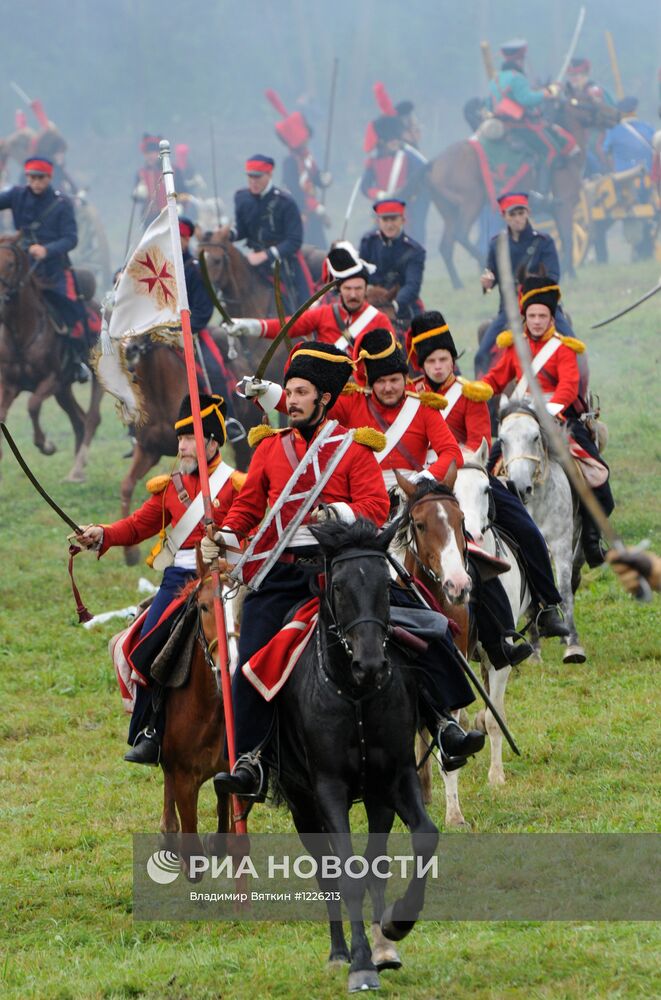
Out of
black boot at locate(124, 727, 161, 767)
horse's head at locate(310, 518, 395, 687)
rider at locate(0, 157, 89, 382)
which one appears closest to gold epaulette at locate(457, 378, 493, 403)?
black boot at locate(124, 727, 161, 767)

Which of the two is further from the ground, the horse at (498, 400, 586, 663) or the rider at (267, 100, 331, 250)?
the horse at (498, 400, 586, 663)

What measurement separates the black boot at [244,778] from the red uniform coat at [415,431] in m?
2.89

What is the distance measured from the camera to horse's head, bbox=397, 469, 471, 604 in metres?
8.66

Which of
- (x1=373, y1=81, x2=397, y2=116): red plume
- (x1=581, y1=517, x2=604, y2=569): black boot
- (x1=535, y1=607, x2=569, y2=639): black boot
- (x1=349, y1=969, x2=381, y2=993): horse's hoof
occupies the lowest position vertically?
(x1=373, y1=81, x2=397, y2=116): red plume

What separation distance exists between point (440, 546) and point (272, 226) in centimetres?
1160

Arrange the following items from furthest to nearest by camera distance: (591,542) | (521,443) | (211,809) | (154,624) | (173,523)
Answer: (591,542)
(521,443)
(211,809)
(173,523)
(154,624)

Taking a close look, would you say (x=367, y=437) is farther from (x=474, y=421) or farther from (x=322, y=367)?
(x=474, y=421)

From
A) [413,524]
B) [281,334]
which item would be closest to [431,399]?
[413,524]

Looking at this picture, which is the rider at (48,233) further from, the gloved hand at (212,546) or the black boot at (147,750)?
the gloved hand at (212,546)

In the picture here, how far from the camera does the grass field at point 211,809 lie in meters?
7.08

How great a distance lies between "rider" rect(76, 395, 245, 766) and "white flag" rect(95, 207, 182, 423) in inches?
19.9

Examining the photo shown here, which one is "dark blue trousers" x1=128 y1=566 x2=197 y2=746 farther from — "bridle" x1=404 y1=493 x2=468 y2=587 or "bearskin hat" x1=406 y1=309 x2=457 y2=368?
"bearskin hat" x1=406 y1=309 x2=457 y2=368

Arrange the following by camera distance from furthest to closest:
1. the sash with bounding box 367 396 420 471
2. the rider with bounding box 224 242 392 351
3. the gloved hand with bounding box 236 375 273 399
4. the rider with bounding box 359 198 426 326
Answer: the rider with bounding box 359 198 426 326
the rider with bounding box 224 242 392 351
the sash with bounding box 367 396 420 471
the gloved hand with bounding box 236 375 273 399

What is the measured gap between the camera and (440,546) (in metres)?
8.77
